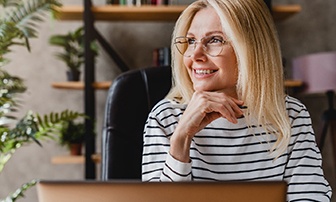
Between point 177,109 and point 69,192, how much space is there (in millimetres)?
734

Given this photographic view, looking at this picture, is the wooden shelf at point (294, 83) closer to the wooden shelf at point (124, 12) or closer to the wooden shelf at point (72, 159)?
the wooden shelf at point (124, 12)

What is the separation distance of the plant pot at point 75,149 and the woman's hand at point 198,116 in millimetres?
1796

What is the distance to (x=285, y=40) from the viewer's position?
3.34m

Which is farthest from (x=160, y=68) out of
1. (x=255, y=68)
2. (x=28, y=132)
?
(x=28, y=132)

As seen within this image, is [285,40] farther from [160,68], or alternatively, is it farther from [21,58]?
[160,68]

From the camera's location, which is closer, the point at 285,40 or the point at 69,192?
the point at 69,192

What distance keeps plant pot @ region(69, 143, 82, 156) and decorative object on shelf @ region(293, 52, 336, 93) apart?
1.20m

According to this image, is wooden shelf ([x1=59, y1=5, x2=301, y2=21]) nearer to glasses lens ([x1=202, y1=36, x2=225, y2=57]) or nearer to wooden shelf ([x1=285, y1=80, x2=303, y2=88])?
wooden shelf ([x1=285, y1=80, x2=303, y2=88])

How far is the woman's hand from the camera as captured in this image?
1.27 meters

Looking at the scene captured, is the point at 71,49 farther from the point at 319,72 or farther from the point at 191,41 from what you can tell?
the point at 191,41

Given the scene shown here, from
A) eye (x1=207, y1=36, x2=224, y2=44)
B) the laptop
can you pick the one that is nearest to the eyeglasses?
eye (x1=207, y1=36, x2=224, y2=44)

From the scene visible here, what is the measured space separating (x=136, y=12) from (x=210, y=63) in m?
1.67

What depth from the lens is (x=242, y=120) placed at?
4.70 ft

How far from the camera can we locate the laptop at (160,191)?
73 cm
